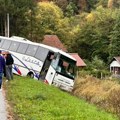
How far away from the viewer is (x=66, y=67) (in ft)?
114

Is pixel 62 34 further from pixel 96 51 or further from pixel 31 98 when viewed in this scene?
pixel 31 98

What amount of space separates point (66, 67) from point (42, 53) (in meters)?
2.28

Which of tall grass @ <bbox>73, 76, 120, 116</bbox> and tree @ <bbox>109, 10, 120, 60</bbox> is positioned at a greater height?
tall grass @ <bbox>73, 76, 120, 116</bbox>

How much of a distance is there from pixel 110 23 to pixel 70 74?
5316 cm

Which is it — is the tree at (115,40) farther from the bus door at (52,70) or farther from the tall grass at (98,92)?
the bus door at (52,70)

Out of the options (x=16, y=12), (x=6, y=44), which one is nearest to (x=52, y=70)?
(x=6, y=44)

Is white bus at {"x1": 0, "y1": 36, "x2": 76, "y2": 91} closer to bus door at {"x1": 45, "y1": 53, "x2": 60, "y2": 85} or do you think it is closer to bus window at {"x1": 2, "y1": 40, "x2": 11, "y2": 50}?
bus door at {"x1": 45, "y1": 53, "x2": 60, "y2": 85}

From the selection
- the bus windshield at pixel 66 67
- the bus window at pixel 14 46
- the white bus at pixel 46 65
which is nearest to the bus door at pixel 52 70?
the white bus at pixel 46 65

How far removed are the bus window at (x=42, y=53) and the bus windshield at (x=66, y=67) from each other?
4.08 ft

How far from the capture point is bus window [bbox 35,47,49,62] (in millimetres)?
34062

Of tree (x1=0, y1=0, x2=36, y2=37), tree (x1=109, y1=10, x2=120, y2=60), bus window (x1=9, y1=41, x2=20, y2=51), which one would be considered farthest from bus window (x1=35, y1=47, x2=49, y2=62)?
tree (x1=109, y1=10, x2=120, y2=60)

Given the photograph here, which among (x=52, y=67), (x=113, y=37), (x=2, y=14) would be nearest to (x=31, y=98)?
(x=52, y=67)

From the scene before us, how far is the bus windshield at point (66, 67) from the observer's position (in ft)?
111

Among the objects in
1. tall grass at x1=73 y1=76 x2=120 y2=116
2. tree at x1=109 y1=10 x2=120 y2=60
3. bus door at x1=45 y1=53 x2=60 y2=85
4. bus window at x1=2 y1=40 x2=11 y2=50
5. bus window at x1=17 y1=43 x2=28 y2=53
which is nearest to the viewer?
tall grass at x1=73 y1=76 x2=120 y2=116
